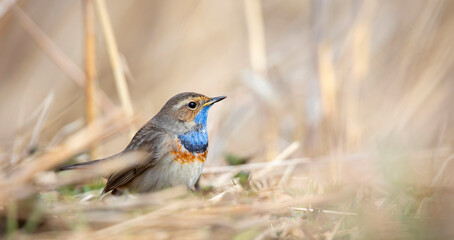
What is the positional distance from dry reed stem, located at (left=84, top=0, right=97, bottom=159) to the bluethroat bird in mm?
1042

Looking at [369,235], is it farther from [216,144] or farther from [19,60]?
[19,60]

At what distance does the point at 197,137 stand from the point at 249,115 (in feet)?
8.67

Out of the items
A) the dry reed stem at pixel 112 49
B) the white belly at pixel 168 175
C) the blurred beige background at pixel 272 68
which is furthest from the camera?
the blurred beige background at pixel 272 68

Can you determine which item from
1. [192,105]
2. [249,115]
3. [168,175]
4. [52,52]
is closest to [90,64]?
[52,52]

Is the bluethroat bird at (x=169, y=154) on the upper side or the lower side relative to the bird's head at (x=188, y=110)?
lower

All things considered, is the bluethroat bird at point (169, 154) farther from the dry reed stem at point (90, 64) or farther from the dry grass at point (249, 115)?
the dry reed stem at point (90, 64)

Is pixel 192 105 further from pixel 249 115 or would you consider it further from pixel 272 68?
pixel 272 68

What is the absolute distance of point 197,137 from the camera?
15.0 feet

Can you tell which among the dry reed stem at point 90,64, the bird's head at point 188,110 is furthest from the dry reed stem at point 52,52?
the bird's head at point 188,110

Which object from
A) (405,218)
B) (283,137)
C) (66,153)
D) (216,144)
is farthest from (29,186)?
(283,137)

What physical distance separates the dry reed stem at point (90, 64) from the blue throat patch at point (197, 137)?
1.21 metres

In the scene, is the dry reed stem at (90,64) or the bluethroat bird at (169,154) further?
the dry reed stem at (90,64)

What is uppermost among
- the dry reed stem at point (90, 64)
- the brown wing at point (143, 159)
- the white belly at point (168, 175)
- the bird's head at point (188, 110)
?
the dry reed stem at point (90, 64)

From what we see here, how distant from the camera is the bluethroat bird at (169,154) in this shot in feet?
14.2
